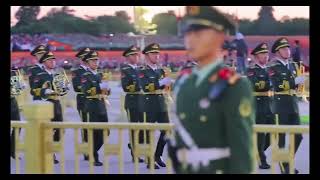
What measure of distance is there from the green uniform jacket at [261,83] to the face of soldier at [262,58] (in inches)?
2.9

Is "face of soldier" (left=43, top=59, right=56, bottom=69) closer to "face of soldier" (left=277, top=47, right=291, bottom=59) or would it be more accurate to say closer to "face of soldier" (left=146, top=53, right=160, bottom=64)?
"face of soldier" (left=146, top=53, right=160, bottom=64)

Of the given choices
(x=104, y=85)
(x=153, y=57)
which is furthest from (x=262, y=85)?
(x=104, y=85)

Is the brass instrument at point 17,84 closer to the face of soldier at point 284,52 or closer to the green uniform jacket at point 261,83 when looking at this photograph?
the green uniform jacket at point 261,83

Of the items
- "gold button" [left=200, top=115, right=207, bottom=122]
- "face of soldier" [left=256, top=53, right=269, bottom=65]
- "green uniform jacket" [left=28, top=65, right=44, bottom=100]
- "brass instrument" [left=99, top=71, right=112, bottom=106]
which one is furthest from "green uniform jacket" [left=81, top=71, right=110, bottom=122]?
"gold button" [left=200, top=115, right=207, bottom=122]

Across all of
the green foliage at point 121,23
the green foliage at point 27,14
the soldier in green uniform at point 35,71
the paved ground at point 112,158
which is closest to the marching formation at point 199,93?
the soldier in green uniform at point 35,71

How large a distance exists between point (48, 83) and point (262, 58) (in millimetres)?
2518

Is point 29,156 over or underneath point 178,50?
underneath

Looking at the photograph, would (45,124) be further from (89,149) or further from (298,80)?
(298,80)

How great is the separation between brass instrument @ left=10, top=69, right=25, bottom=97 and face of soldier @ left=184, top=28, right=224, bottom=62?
6.09 metres

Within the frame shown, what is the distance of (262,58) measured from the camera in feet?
24.6

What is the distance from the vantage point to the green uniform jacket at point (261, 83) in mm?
7340

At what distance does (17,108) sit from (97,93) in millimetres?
1087
